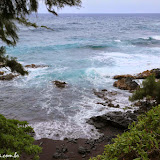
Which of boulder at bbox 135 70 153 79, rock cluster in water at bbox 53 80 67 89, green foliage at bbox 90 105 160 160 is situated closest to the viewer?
green foliage at bbox 90 105 160 160

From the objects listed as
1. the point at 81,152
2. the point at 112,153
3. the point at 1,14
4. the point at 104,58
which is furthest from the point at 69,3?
the point at 104,58

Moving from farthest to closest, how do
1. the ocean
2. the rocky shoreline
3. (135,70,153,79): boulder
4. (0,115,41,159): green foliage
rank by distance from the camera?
(135,70,153,79): boulder → the ocean → the rocky shoreline → (0,115,41,159): green foliage

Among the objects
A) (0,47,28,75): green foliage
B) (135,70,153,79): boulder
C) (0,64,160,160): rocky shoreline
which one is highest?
(0,47,28,75): green foliage

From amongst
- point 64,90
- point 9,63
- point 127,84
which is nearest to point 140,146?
point 9,63

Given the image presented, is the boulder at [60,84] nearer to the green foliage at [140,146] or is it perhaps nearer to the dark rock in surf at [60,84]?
the dark rock in surf at [60,84]

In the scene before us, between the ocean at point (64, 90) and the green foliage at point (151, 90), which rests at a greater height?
the green foliage at point (151, 90)

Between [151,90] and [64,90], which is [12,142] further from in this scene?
[64,90]

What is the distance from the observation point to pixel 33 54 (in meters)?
32.8

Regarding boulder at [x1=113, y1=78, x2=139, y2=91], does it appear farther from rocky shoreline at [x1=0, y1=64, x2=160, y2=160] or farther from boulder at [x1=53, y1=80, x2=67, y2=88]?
boulder at [x1=53, y1=80, x2=67, y2=88]

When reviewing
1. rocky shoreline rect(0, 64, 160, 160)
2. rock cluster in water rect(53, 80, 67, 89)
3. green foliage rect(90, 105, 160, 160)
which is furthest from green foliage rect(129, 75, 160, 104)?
rock cluster in water rect(53, 80, 67, 89)

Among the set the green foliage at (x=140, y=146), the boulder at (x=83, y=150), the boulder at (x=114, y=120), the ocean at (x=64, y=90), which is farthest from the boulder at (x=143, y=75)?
the green foliage at (x=140, y=146)

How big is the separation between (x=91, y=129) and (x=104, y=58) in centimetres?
2046

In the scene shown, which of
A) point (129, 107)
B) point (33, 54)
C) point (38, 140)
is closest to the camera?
point (38, 140)

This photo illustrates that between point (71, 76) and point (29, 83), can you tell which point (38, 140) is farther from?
point (71, 76)
